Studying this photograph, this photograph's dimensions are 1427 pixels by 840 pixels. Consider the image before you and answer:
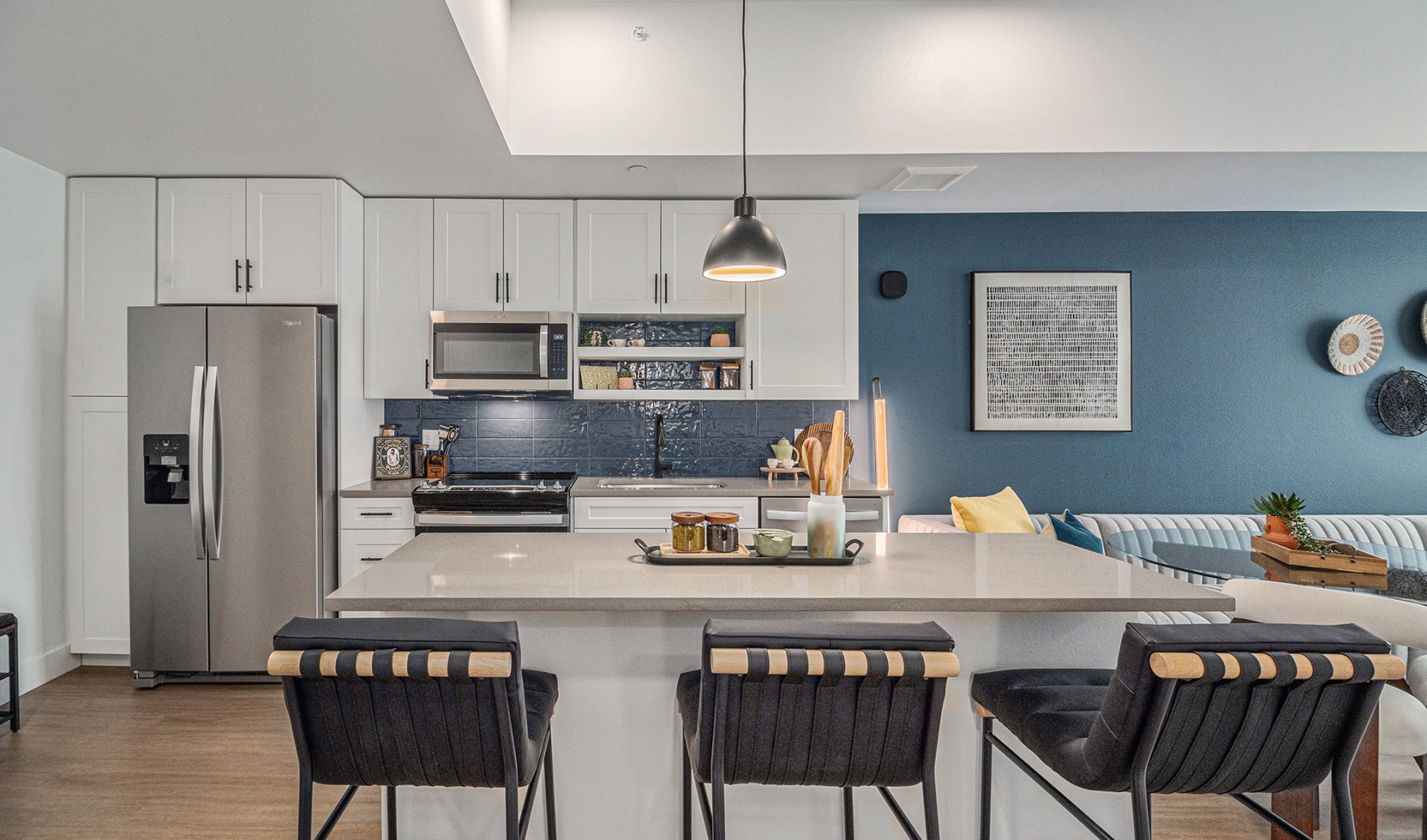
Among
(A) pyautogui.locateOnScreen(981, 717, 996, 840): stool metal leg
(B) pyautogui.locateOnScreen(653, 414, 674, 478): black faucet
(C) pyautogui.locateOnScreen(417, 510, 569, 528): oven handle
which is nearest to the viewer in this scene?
(A) pyautogui.locateOnScreen(981, 717, 996, 840): stool metal leg

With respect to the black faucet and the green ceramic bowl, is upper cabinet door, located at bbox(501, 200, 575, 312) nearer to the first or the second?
the black faucet

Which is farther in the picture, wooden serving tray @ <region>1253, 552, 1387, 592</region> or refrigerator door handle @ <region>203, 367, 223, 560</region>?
refrigerator door handle @ <region>203, 367, 223, 560</region>

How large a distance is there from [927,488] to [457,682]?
3354mm

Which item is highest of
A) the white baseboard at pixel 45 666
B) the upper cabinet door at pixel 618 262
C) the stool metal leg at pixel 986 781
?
the upper cabinet door at pixel 618 262

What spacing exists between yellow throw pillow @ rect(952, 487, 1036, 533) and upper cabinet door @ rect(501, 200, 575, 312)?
7.05 feet

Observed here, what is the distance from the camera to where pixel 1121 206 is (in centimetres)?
401

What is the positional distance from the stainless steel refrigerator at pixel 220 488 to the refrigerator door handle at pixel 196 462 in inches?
0.4

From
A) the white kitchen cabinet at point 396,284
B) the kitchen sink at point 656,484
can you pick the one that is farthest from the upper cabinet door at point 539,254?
the kitchen sink at point 656,484

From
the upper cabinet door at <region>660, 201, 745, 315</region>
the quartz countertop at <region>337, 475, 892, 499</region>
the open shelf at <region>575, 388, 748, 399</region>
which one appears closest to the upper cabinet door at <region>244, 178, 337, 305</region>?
the quartz countertop at <region>337, 475, 892, 499</region>

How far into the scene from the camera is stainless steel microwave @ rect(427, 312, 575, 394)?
3703mm

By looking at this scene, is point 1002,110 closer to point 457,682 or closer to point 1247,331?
point 1247,331

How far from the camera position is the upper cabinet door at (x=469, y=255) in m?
3.75

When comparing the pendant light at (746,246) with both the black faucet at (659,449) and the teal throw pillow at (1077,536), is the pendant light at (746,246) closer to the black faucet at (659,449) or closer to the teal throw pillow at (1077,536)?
the black faucet at (659,449)

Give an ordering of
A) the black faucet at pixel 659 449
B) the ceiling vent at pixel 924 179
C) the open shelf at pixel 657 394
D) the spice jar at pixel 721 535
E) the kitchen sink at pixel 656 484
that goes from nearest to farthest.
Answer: the spice jar at pixel 721 535 < the ceiling vent at pixel 924 179 < the kitchen sink at pixel 656 484 < the open shelf at pixel 657 394 < the black faucet at pixel 659 449
